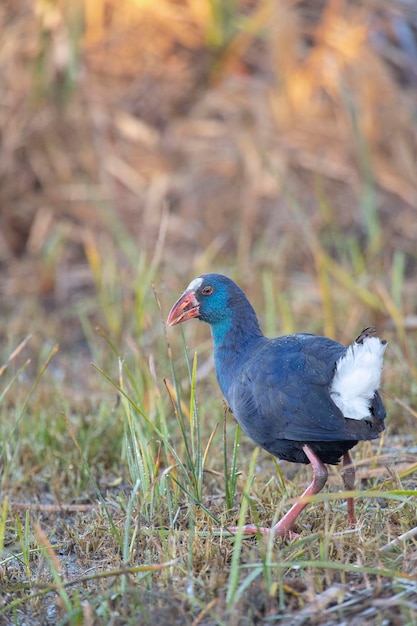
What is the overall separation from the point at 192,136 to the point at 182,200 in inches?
21.1

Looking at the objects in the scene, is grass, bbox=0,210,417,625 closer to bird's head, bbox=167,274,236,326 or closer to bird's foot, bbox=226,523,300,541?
bird's foot, bbox=226,523,300,541

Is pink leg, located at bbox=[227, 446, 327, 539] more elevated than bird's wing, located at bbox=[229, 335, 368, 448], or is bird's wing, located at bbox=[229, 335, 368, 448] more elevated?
bird's wing, located at bbox=[229, 335, 368, 448]

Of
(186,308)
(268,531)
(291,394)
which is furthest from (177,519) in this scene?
(186,308)

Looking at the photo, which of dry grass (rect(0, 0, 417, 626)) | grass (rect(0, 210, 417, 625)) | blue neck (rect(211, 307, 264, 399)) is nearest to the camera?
grass (rect(0, 210, 417, 625))

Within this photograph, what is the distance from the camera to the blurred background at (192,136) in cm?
624

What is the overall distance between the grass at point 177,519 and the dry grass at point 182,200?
0.08ft

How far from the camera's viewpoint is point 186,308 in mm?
3205

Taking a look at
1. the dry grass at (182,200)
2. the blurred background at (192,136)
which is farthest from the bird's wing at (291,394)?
the blurred background at (192,136)

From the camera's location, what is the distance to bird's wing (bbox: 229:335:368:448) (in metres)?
2.67

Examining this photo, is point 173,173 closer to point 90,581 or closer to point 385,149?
point 385,149

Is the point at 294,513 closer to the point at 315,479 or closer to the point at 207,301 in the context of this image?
the point at 315,479

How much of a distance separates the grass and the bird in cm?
8

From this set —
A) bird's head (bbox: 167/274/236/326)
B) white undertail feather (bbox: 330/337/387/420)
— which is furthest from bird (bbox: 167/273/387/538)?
bird's head (bbox: 167/274/236/326)

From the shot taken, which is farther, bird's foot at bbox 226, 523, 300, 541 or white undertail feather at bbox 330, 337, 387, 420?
bird's foot at bbox 226, 523, 300, 541
